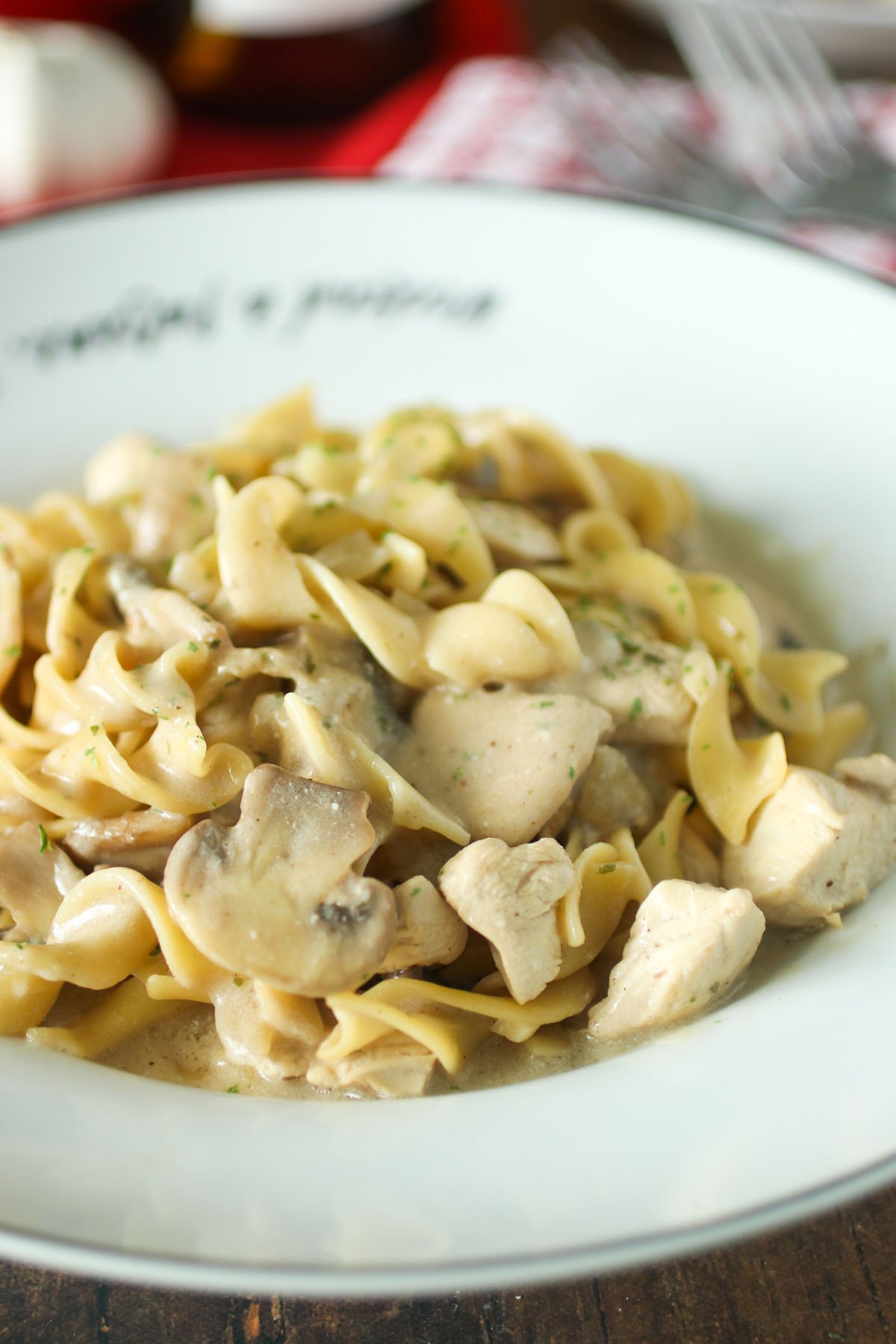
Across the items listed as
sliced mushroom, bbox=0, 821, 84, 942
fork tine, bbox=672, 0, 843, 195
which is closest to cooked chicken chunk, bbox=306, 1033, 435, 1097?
sliced mushroom, bbox=0, 821, 84, 942

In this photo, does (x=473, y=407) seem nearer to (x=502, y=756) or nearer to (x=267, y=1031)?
(x=502, y=756)

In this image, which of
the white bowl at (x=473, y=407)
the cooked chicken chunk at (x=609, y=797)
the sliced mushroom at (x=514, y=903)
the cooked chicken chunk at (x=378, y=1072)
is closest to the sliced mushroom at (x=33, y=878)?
the white bowl at (x=473, y=407)

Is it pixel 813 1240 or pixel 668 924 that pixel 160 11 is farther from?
pixel 813 1240

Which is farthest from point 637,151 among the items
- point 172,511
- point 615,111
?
point 172,511

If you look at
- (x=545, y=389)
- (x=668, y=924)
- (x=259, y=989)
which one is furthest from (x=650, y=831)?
(x=545, y=389)

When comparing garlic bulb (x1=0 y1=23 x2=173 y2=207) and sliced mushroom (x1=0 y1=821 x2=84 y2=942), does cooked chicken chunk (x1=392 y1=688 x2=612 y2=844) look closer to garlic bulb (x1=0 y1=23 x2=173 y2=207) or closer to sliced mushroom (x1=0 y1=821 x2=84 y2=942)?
sliced mushroom (x1=0 y1=821 x2=84 y2=942)
